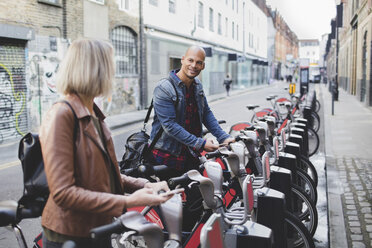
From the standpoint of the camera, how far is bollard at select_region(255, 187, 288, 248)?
338cm

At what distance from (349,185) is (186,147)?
405cm

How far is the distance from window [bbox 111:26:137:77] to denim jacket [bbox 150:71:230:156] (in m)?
14.7

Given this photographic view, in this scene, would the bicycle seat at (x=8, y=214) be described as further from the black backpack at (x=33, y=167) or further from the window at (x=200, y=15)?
the window at (x=200, y=15)

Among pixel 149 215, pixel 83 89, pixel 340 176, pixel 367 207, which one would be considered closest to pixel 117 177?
pixel 83 89

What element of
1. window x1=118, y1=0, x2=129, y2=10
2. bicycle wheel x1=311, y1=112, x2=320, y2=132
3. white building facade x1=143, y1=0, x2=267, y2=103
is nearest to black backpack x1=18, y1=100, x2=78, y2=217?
bicycle wheel x1=311, y1=112, x2=320, y2=132

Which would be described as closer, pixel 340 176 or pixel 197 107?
pixel 197 107

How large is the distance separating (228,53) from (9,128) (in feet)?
94.5

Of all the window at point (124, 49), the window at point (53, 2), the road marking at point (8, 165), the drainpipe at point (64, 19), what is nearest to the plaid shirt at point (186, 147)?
the road marking at point (8, 165)

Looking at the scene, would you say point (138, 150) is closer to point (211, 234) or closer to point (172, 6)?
point (211, 234)

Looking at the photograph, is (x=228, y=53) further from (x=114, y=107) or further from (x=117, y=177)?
(x=117, y=177)

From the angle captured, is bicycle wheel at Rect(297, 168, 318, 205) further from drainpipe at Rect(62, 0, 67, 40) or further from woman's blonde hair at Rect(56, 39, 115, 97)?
drainpipe at Rect(62, 0, 67, 40)

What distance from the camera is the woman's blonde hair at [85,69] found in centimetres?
192

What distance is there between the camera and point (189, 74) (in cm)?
358

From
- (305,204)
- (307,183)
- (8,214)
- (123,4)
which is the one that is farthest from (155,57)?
(8,214)
